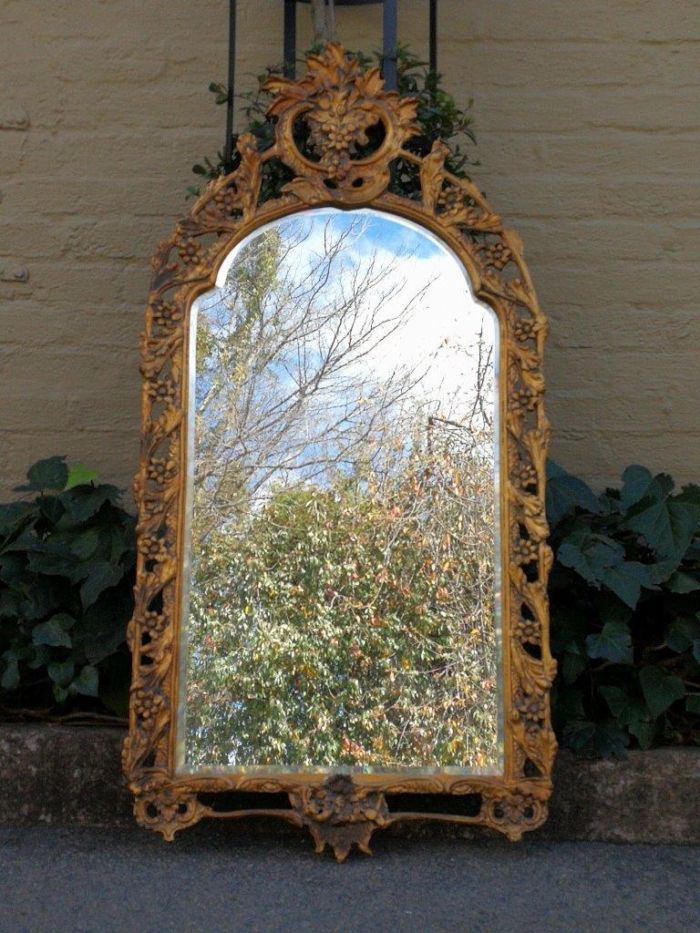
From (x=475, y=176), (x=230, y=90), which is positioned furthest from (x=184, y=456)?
(x=475, y=176)

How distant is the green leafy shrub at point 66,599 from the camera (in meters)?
2.69

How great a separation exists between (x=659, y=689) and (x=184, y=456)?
1.17m

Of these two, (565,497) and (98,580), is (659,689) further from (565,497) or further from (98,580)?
(98,580)

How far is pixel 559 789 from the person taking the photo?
2.57m

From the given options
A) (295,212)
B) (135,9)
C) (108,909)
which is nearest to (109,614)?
(108,909)

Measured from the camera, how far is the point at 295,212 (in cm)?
261

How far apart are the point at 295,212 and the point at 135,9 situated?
4.05 ft

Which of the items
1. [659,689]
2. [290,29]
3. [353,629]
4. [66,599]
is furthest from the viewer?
[290,29]

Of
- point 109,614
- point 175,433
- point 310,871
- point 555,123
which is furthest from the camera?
point 555,123

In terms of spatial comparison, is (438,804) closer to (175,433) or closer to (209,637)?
(209,637)

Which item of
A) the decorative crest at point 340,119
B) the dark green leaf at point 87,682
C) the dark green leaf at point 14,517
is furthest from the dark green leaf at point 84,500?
the decorative crest at point 340,119

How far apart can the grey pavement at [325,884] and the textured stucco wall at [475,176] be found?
118cm

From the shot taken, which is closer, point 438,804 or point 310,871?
point 310,871

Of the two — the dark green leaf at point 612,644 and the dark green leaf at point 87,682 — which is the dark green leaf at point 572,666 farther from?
the dark green leaf at point 87,682
